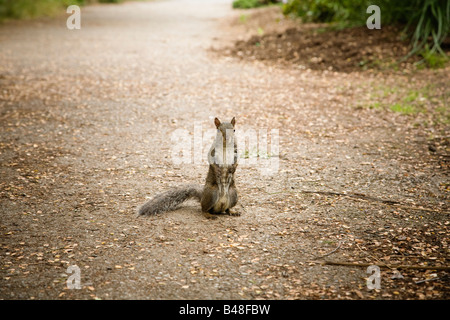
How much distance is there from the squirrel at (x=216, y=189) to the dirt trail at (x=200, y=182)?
14 cm

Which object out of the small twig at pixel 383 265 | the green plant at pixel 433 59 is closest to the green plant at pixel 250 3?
the green plant at pixel 433 59

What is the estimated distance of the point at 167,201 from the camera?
4387mm

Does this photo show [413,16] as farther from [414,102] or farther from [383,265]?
[383,265]

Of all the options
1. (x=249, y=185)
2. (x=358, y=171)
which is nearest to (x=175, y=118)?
(x=249, y=185)

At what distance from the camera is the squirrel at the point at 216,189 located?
4215 millimetres

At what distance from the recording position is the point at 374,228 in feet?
14.0

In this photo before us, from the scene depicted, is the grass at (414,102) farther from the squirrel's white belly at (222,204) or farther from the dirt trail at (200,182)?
the squirrel's white belly at (222,204)

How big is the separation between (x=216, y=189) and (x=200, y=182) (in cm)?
108

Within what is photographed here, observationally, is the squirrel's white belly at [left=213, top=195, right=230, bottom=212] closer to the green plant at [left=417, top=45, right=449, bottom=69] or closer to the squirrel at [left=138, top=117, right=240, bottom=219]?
the squirrel at [left=138, top=117, right=240, bottom=219]

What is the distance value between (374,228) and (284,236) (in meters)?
0.92
